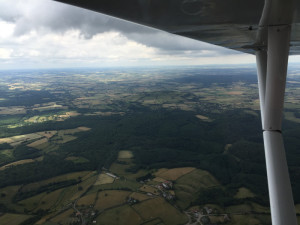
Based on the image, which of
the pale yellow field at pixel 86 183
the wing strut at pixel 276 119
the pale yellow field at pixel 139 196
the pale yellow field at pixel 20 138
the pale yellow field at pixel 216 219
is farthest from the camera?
the pale yellow field at pixel 20 138

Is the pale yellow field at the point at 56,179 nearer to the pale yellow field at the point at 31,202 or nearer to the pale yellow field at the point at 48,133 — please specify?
the pale yellow field at the point at 31,202

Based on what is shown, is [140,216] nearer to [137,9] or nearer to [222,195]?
[222,195]

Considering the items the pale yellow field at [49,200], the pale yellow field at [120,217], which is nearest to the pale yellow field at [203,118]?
the pale yellow field at [120,217]

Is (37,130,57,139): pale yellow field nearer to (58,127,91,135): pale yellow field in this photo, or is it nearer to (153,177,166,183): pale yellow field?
(58,127,91,135): pale yellow field

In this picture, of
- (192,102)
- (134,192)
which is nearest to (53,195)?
(134,192)

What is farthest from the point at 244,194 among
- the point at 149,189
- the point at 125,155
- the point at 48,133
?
the point at 48,133

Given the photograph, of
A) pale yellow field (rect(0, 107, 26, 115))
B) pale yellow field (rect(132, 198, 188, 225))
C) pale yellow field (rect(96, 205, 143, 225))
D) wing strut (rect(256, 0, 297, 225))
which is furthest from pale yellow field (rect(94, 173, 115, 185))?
pale yellow field (rect(0, 107, 26, 115))
